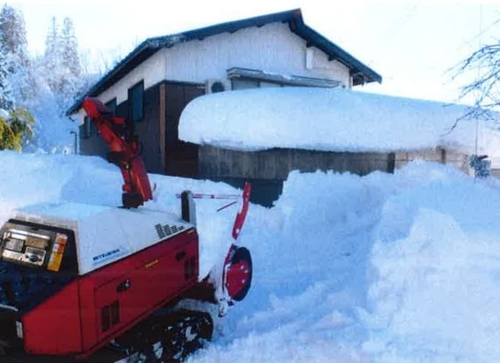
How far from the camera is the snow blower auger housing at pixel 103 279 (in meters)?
2.72

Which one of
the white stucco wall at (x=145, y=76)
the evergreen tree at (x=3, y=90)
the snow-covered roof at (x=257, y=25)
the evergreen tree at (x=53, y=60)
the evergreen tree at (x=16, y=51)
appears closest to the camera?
the snow-covered roof at (x=257, y=25)

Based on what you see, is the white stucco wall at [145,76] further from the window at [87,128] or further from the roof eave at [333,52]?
the window at [87,128]

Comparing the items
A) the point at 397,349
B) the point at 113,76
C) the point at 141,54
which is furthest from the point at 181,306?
the point at 113,76

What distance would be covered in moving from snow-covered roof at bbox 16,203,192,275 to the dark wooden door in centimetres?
775

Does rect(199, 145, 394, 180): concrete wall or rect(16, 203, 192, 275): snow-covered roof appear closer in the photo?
rect(16, 203, 192, 275): snow-covered roof

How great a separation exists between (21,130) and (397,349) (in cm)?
1807

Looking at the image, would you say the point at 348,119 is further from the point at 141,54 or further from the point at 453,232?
the point at 141,54

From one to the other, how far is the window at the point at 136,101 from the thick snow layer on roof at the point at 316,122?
3.35 meters

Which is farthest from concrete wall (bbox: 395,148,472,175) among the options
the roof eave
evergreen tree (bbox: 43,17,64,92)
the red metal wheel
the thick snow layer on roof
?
evergreen tree (bbox: 43,17,64,92)

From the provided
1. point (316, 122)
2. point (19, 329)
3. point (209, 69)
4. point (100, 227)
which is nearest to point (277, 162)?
point (316, 122)

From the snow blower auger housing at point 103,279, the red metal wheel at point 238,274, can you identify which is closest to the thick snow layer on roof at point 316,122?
the red metal wheel at point 238,274

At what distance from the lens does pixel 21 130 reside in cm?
1706

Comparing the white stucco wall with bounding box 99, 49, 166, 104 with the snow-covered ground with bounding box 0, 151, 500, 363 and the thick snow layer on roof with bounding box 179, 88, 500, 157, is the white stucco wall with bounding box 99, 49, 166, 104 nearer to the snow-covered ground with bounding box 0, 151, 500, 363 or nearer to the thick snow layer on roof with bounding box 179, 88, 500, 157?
the thick snow layer on roof with bounding box 179, 88, 500, 157

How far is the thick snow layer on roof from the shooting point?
934cm
